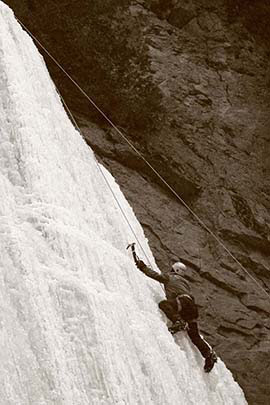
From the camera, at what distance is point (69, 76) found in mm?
12477

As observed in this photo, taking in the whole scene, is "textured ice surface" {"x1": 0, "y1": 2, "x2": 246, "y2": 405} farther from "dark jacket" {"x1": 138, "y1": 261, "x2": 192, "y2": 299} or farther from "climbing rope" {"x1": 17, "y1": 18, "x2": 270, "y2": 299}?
"climbing rope" {"x1": 17, "y1": 18, "x2": 270, "y2": 299}

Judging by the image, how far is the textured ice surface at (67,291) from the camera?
5.60 meters

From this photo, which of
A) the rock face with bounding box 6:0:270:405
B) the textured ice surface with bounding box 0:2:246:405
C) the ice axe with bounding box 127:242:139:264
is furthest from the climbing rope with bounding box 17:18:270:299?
the ice axe with bounding box 127:242:139:264

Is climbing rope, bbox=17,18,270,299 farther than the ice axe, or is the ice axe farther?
climbing rope, bbox=17,18,270,299

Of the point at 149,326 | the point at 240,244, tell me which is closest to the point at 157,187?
the point at 240,244

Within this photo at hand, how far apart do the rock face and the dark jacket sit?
7.31 ft

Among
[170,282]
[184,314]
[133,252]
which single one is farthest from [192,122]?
[184,314]

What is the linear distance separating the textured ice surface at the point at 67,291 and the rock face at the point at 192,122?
222cm

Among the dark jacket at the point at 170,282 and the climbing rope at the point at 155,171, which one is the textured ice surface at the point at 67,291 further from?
the climbing rope at the point at 155,171

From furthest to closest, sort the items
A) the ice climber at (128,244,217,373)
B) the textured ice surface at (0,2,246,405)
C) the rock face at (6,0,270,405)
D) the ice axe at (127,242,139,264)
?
the rock face at (6,0,270,405)
the ice axe at (127,242,139,264)
the ice climber at (128,244,217,373)
the textured ice surface at (0,2,246,405)

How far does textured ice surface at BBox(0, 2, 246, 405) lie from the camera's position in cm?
560

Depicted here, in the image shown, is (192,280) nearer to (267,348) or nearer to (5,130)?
(267,348)

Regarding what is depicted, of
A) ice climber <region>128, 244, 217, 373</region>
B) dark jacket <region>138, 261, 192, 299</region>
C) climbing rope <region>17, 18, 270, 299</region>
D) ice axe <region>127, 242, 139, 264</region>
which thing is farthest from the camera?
climbing rope <region>17, 18, 270, 299</region>

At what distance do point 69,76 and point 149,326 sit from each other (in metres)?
6.78
